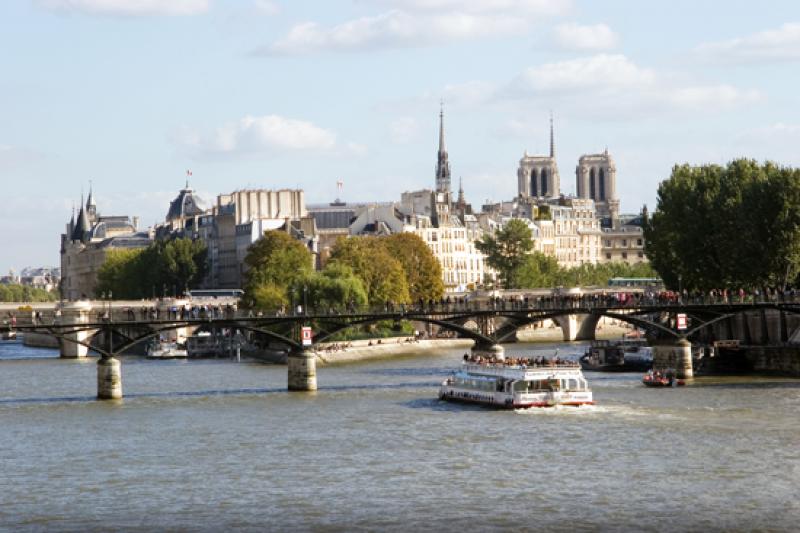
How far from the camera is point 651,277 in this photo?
178125 millimetres

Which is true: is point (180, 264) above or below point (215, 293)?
above

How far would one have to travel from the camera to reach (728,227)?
300ft

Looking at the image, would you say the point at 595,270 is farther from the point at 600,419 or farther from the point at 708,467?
the point at 708,467

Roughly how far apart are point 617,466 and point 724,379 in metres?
31.1

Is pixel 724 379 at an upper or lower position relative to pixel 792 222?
lower

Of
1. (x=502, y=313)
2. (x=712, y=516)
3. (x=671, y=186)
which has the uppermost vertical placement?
(x=671, y=186)

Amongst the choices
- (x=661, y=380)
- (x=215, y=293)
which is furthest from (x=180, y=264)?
(x=661, y=380)

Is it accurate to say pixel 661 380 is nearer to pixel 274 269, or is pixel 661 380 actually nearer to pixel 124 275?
pixel 274 269

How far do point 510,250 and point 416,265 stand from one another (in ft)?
78.5

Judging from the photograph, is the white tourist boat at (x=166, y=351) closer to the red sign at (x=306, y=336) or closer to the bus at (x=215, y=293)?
the bus at (x=215, y=293)

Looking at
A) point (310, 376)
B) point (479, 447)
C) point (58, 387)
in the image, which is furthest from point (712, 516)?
point (58, 387)

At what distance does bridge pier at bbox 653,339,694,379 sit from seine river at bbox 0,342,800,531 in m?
2.95

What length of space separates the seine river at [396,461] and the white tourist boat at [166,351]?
43519 millimetres

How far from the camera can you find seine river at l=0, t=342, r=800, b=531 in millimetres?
43000
